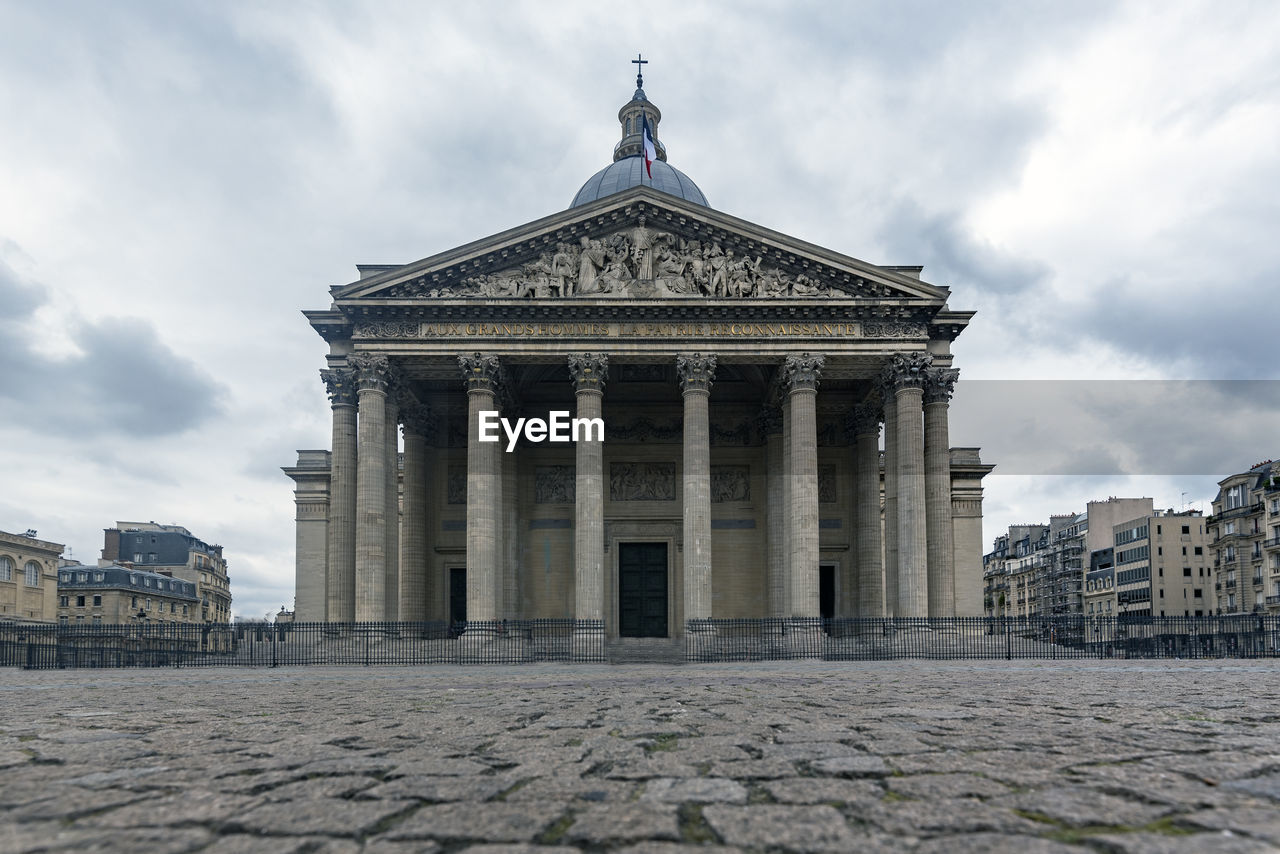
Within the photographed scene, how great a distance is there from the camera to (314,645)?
29.3 meters

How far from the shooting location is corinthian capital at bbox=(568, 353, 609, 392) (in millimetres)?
31828

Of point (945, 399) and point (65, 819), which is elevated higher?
point (945, 399)

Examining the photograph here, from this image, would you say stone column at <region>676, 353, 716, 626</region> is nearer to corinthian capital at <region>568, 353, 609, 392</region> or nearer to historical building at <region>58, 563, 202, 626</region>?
corinthian capital at <region>568, 353, 609, 392</region>

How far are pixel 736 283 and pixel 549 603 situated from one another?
49.0 ft

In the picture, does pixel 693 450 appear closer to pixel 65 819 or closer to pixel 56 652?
pixel 56 652

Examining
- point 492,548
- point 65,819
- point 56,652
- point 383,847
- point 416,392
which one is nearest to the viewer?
point 383,847

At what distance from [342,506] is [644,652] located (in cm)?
1128

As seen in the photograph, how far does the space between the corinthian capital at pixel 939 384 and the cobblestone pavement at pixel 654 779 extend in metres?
24.3

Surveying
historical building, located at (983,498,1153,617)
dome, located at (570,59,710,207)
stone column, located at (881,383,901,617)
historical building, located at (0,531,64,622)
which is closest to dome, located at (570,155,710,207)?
dome, located at (570,59,710,207)

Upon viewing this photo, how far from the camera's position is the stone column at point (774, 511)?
3612cm

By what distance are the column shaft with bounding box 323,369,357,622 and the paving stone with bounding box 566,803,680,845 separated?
2986 centimetres

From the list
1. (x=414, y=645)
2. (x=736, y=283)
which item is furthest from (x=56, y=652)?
(x=736, y=283)

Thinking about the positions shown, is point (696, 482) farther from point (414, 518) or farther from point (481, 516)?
point (414, 518)

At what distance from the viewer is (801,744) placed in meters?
6.23
